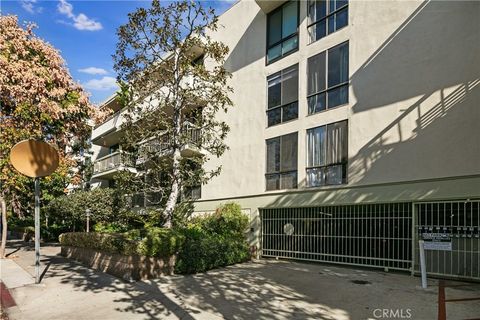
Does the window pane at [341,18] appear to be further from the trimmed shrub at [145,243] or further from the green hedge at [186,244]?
the trimmed shrub at [145,243]

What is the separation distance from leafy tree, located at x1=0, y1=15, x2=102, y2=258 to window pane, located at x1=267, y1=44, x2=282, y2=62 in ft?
25.6

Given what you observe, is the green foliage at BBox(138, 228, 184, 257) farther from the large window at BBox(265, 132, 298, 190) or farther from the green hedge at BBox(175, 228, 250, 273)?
the large window at BBox(265, 132, 298, 190)

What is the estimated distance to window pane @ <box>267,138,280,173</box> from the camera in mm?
15668

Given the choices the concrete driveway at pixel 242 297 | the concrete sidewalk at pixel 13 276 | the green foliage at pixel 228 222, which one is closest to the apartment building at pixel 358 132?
the green foliage at pixel 228 222

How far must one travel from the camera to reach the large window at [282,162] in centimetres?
1494

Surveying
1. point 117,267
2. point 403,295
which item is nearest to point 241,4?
point 117,267

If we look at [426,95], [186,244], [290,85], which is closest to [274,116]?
[290,85]

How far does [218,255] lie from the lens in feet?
41.4

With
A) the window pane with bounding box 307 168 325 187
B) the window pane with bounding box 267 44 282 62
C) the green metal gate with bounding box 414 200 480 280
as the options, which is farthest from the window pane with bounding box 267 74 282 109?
the green metal gate with bounding box 414 200 480 280

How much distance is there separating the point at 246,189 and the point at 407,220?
7.19 metres

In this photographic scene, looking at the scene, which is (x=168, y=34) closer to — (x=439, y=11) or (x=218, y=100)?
(x=218, y=100)

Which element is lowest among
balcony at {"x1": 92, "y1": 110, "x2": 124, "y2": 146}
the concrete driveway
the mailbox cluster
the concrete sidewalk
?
the concrete sidewalk

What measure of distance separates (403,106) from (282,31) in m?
6.95

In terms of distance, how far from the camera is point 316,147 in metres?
14.1
